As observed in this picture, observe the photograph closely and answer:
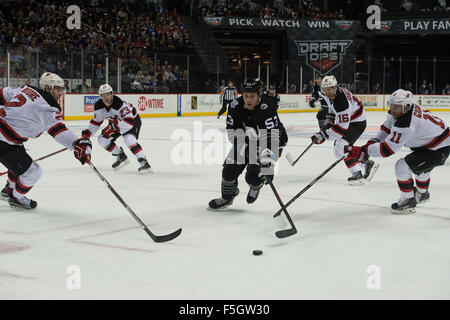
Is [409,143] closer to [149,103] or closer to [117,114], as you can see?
[117,114]

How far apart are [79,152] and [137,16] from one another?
19864 millimetres

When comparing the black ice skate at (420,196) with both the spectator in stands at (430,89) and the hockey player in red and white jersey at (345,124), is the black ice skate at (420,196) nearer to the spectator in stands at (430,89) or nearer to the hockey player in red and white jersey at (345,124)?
the hockey player in red and white jersey at (345,124)

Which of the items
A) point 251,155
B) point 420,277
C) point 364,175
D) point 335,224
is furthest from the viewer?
point 364,175

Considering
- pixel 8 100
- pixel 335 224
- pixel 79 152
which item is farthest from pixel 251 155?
pixel 8 100

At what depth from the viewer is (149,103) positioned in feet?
58.9

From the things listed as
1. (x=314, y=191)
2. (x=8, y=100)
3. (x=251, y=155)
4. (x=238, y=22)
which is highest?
(x=238, y=22)

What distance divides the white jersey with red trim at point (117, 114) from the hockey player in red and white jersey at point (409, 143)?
338cm

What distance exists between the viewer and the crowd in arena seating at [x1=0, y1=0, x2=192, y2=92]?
15.2 meters

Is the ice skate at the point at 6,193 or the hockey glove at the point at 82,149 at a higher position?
the hockey glove at the point at 82,149

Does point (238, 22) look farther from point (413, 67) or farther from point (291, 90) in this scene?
point (413, 67)

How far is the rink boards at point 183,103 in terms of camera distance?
52.5 feet

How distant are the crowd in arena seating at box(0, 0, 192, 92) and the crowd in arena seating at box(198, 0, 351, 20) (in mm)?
2029

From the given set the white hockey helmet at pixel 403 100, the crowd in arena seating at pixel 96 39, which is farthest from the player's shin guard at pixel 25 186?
the crowd in arena seating at pixel 96 39

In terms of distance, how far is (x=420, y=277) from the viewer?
3.10 meters
